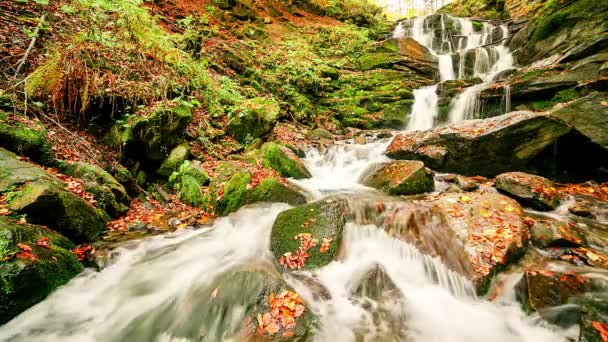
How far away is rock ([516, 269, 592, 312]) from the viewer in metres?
2.92

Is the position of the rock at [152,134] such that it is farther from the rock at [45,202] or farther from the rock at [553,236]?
the rock at [553,236]

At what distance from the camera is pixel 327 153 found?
897cm

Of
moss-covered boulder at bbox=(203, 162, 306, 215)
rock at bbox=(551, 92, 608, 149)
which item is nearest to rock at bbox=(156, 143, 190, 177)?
moss-covered boulder at bbox=(203, 162, 306, 215)

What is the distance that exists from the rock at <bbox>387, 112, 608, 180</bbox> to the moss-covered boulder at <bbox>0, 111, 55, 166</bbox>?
7.85 m

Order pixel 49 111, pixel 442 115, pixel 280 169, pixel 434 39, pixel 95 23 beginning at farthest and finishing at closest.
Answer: pixel 434 39, pixel 442 115, pixel 280 169, pixel 95 23, pixel 49 111

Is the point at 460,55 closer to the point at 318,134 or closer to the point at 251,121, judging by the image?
the point at 318,134

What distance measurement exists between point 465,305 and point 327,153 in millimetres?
6173

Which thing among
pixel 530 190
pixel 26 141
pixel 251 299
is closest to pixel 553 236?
pixel 530 190

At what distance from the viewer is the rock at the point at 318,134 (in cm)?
994

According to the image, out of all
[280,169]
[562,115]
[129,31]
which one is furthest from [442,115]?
[129,31]

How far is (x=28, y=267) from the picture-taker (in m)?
2.74

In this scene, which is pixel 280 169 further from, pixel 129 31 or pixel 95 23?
pixel 95 23

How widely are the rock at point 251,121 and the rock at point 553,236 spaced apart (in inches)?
243

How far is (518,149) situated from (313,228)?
535 cm
